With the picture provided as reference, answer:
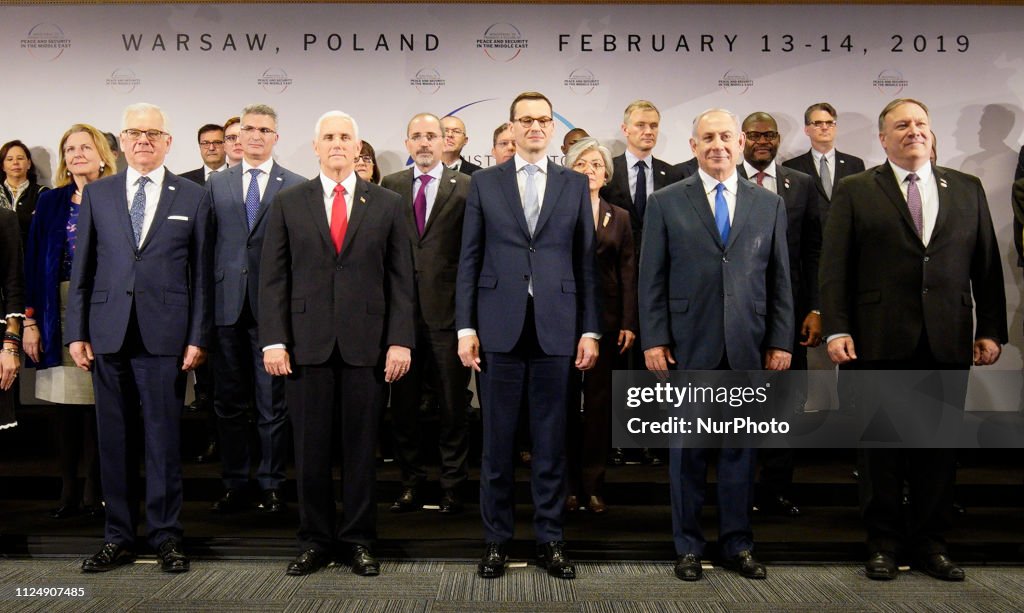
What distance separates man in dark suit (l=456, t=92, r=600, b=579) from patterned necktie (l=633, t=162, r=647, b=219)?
141 centimetres

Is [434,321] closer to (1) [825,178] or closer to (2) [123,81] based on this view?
(1) [825,178]

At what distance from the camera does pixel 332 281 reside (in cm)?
324

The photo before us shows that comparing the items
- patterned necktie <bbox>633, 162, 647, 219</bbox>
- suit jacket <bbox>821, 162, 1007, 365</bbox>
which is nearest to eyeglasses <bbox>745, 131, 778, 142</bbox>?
patterned necktie <bbox>633, 162, 647, 219</bbox>

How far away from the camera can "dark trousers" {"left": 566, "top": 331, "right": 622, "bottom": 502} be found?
3.86 metres

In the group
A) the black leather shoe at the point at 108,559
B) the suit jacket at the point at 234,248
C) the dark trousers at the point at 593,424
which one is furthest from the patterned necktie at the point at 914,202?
the black leather shoe at the point at 108,559

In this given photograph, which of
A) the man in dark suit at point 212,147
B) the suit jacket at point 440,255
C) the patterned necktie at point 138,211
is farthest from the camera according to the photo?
the man in dark suit at point 212,147

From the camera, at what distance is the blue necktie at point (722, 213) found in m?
3.28

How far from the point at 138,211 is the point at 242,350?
0.82m

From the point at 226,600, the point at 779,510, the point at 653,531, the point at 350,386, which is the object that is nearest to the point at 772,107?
the point at 779,510

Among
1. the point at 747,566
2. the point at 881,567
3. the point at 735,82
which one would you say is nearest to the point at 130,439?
the point at 747,566

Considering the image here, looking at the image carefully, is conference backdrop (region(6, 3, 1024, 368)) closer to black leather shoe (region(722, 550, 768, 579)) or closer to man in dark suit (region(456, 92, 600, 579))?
man in dark suit (region(456, 92, 600, 579))

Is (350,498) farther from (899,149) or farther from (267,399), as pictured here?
(899,149)

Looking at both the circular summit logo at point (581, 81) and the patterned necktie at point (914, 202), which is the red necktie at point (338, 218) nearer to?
the patterned necktie at point (914, 202)

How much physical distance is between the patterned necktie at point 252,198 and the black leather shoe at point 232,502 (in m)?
1.21
